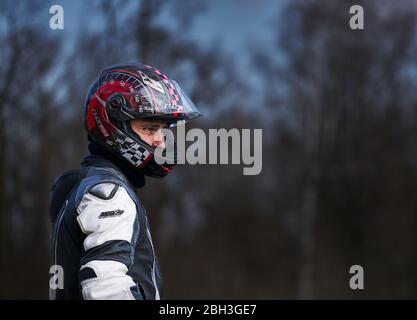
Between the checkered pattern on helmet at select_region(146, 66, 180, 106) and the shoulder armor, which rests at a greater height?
the checkered pattern on helmet at select_region(146, 66, 180, 106)

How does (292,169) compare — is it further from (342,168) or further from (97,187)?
(97,187)

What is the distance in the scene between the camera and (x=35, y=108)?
62.9 feet

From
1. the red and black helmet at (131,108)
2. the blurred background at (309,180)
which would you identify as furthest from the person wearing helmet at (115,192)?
the blurred background at (309,180)

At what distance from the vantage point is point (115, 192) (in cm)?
302

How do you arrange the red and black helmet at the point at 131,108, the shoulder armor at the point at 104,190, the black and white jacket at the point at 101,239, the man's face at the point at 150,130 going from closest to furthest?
the black and white jacket at the point at 101,239 < the shoulder armor at the point at 104,190 < the red and black helmet at the point at 131,108 < the man's face at the point at 150,130

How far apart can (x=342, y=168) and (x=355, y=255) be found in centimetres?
349

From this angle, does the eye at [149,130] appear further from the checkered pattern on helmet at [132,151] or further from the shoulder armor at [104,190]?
the shoulder armor at [104,190]

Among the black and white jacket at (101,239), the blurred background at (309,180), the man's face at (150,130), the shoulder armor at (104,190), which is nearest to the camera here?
the black and white jacket at (101,239)

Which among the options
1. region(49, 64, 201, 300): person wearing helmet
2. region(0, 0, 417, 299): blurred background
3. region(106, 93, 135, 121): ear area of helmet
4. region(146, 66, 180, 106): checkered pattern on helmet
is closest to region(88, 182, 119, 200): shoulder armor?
region(49, 64, 201, 300): person wearing helmet

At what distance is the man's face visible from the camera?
3.62 m

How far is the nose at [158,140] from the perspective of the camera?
3.64 metres

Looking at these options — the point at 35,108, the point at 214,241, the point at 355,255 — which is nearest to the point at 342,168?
the point at 355,255

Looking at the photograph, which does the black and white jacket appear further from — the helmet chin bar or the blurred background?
the blurred background

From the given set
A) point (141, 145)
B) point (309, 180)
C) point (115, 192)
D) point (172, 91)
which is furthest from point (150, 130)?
point (309, 180)
